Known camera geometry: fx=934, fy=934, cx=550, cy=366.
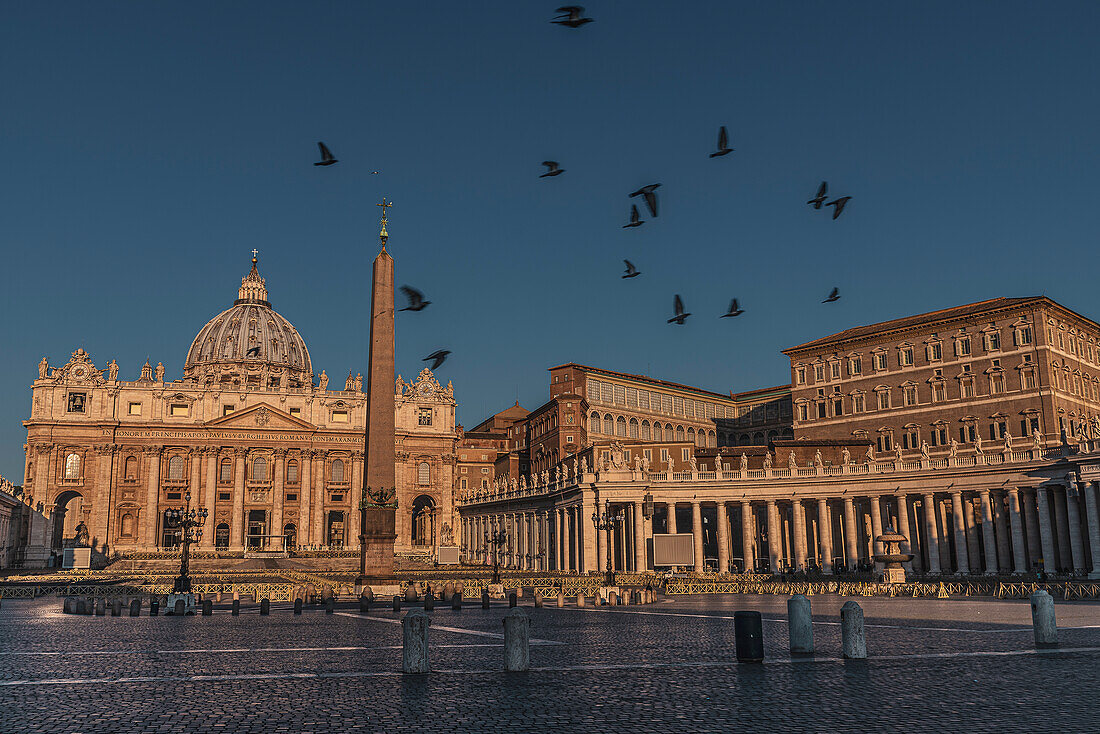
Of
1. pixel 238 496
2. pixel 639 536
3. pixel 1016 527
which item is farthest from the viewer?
pixel 238 496

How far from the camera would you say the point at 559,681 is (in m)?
11.9

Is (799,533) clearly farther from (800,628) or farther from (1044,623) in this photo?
(800,628)

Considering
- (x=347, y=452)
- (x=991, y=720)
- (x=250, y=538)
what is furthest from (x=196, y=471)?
(x=991, y=720)

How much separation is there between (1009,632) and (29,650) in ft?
60.9

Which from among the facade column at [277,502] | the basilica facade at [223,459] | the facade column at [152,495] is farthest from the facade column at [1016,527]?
the facade column at [152,495]

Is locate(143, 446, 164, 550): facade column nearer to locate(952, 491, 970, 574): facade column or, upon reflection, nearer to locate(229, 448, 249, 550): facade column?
locate(229, 448, 249, 550): facade column

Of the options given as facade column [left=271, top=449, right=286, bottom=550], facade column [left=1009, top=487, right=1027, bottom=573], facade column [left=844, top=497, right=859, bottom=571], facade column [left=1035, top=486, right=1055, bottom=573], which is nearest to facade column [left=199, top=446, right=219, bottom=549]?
facade column [left=271, top=449, right=286, bottom=550]

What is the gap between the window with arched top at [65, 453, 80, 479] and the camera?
98.3 m

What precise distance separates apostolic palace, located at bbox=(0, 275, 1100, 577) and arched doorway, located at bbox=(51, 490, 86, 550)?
0.40 meters

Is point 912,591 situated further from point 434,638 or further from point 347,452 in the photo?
point 347,452

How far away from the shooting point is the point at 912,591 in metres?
35.5

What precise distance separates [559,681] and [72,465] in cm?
10063

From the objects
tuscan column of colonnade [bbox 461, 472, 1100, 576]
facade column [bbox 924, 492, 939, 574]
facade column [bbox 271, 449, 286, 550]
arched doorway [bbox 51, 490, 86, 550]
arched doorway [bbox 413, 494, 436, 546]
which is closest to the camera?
tuscan column of colonnade [bbox 461, 472, 1100, 576]

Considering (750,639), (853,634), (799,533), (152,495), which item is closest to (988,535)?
(799,533)
